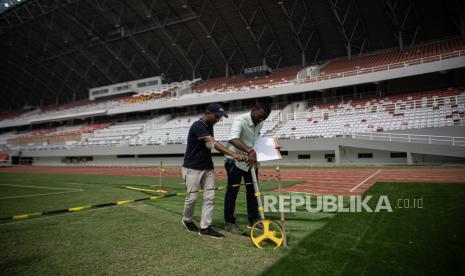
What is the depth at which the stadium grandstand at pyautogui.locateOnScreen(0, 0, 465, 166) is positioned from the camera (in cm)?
2555

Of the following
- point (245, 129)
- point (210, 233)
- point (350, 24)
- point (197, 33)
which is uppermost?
point (197, 33)

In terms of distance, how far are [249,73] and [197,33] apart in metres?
8.73

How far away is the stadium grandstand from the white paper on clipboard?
2051cm

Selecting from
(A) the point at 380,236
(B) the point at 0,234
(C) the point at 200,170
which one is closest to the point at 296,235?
(A) the point at 380,236

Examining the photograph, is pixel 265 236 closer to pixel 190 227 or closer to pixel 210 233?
pixel 210 233

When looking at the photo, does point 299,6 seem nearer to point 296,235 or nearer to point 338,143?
point 338,143

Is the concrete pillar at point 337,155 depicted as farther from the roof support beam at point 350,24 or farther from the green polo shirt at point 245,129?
the green polo shirt at point 245,129

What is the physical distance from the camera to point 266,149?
15.9 feet

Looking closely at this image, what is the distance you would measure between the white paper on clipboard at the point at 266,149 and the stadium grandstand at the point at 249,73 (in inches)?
807

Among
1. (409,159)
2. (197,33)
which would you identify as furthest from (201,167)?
(197,33)

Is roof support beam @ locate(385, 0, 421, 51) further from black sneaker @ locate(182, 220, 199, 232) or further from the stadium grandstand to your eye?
black sneaker @ locate(182, 220, 199, 232)

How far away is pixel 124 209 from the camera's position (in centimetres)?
732

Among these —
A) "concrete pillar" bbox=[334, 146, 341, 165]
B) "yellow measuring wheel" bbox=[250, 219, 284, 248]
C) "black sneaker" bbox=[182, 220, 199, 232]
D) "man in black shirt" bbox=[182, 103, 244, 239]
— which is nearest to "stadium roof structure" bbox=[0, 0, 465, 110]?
"concrete pillar" bbox=[334, 146, 341, 165]

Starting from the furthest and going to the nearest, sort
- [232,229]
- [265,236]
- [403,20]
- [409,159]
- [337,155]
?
1. [403,20]
2. [337,155]
3. [409,159]
4. [232,229]
5. [265,236]
